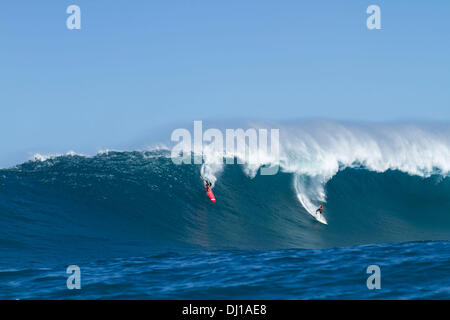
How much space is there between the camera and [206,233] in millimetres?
13602

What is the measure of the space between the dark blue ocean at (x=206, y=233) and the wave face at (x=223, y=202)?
59 millimetres

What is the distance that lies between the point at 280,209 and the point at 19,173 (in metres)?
9.21

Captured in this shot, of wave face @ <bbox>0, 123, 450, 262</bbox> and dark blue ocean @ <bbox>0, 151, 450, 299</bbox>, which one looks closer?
dark blue ocean @ <bbox>0, 151, 450, 299</bbox>

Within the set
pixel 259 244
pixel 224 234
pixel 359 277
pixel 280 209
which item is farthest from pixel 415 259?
pixel 280 209

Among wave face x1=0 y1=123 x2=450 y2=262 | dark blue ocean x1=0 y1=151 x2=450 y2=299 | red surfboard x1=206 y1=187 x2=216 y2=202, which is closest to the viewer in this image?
dark blue ocean x1=0 y1=151 x2=450 y2=299

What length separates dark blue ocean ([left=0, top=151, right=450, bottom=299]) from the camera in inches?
307

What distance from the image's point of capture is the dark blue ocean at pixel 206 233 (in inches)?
307

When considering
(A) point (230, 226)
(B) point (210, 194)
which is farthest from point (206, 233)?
(B) point (210, 194)

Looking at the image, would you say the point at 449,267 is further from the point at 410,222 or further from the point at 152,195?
the point at 152,195

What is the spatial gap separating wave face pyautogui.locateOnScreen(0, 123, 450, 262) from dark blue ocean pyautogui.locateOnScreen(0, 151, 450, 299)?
59 millimetres

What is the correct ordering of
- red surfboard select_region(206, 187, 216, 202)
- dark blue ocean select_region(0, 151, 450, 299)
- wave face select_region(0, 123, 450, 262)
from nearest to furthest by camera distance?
dark blue ocean select_region(0, 151, 450, 299) < wave face select_region(0, 123, 450, 262) < red surfboard select_region(206, 187, 216, 202)

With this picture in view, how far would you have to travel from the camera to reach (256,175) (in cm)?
1827

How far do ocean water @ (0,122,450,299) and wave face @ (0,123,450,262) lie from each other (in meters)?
0.05

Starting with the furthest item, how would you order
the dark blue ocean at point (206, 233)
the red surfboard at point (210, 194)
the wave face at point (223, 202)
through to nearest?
the red surfboard at point (210, 194), the wave face at point (223, 202), the dark blue ocean at point (206, 233)
